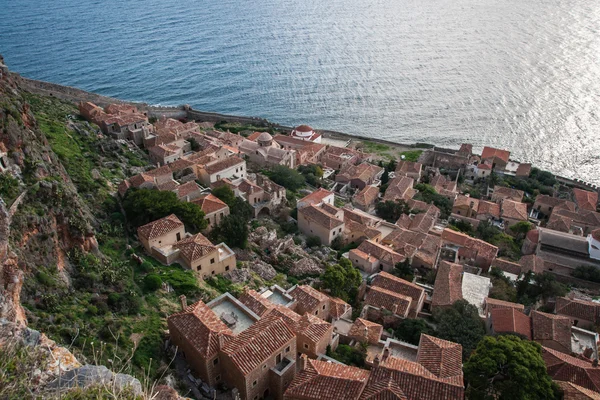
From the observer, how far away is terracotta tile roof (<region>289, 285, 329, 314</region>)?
27.3m

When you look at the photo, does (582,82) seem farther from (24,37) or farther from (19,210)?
(24,37)

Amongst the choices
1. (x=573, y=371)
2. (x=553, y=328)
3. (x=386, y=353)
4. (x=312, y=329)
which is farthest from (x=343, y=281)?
(x=573, y=371)

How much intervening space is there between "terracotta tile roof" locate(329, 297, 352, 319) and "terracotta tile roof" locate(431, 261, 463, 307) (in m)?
6.96

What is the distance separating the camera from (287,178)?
50.5 meters

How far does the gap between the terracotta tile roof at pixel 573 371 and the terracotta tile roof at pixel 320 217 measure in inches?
753

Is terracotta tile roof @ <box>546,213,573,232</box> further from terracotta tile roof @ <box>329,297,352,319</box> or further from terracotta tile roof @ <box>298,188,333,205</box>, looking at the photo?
terracotta tile roof @ <box>329,297,352,319</box>

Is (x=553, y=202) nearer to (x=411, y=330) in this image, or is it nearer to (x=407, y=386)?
(x=411, y=330)

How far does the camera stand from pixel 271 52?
110000mm

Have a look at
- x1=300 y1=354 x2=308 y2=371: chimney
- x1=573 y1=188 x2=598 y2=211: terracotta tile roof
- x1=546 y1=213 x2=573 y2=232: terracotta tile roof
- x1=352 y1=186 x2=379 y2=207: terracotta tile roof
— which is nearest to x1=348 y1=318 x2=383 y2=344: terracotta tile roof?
x1=300 y1=354 x2=308 y2=371: chimney

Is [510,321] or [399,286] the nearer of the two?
[510,321]

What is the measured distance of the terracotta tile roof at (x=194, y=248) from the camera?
95.4ft

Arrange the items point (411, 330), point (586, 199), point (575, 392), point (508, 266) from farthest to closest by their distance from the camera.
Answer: point (586, 199) < point (508, 266) < point (411, 330) < point (575, 392)

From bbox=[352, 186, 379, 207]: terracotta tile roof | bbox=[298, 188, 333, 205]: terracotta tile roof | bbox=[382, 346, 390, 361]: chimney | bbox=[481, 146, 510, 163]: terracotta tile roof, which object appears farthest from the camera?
bbox=[481, 146, 510, 163]: terracotta tile roof

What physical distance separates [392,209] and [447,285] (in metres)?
15.7
